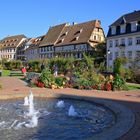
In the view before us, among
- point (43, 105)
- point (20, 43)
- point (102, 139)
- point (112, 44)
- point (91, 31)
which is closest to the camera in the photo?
point (102, 139)

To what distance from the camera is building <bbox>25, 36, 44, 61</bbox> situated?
100250 mm

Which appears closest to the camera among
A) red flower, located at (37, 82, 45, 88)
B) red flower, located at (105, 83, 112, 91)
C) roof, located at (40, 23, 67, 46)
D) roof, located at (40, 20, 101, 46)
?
red flower, located at (105, 83, 112, 91)

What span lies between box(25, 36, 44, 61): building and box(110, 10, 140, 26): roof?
4028 centimetres

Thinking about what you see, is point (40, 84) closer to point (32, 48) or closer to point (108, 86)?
point (108, 86)

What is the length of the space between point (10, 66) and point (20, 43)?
44.0 metres

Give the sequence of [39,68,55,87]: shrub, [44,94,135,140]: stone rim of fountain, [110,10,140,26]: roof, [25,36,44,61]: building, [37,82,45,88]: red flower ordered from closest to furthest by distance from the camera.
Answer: [44,94,135,140]: stone rim of fountain < [39,68,55,87]: shrub < [37,82,45,88]: red flower < [110,10,140,26]: roof < [25,36,44,61]: building

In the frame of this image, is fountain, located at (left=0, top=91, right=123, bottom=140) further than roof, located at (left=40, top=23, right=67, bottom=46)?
No

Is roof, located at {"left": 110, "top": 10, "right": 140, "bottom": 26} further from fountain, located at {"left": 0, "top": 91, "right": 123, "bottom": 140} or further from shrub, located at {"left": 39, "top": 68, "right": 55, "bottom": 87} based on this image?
fountain, located at {"left": 0, "top": 91, "right": 123, "bottom": 140}

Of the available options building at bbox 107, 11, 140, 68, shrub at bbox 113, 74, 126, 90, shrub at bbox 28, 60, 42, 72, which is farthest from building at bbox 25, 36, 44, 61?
shrub at bbox 113, 74, 126, 90

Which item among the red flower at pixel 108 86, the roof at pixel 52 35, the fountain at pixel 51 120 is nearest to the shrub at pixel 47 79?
the red flower at pixel 108 86

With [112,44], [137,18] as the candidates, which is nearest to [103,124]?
[137,18]

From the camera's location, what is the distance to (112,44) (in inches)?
2504

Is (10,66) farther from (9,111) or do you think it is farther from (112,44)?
(9,111)

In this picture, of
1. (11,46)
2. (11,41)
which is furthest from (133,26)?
(11,41)
